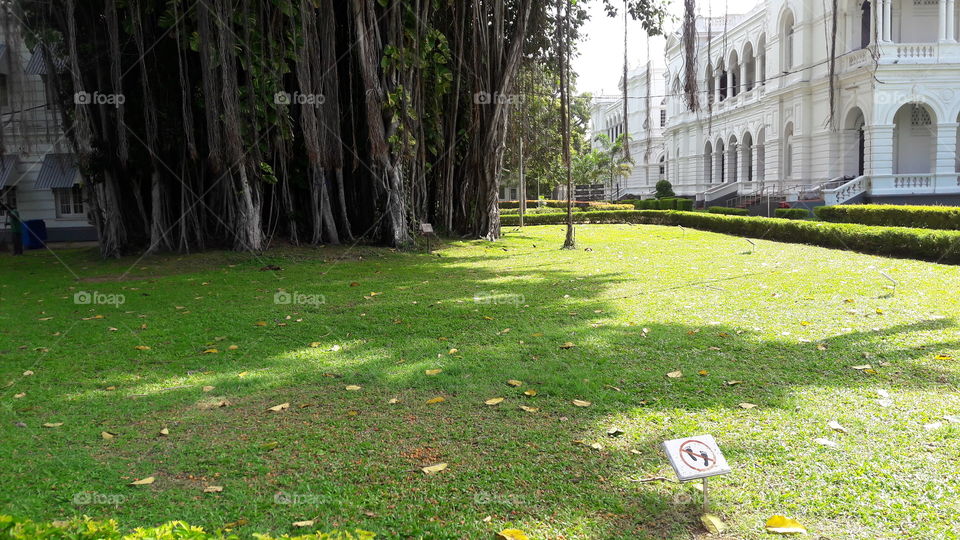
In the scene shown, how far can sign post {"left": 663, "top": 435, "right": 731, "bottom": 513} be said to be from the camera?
2.84 metres

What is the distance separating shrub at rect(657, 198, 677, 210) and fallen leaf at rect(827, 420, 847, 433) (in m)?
30.0

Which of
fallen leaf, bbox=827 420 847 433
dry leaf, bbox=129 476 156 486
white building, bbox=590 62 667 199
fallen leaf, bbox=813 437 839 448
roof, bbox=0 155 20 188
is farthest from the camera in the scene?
white building, bbox=590 62 667 199

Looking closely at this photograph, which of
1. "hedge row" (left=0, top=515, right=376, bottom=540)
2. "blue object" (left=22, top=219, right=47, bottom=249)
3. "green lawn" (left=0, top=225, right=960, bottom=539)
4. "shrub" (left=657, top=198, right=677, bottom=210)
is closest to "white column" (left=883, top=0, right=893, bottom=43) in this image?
"shrub" (left=657, top=198, right=677, bottom=210)

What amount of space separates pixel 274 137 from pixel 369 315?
7.69 metres

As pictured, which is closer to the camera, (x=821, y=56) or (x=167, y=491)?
(x=167, y=491)

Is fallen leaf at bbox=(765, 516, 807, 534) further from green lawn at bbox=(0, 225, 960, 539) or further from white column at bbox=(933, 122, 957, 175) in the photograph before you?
white column at bbox=(933, 122, 957, 175)

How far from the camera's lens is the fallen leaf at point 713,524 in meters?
2.86

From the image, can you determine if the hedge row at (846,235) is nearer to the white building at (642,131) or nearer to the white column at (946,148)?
the white column at (946,148)

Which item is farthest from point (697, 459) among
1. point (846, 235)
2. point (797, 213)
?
point (797, 213)

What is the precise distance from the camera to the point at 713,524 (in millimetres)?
2885

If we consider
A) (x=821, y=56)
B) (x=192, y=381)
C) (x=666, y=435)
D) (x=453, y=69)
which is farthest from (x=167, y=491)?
(x=821, y=56)

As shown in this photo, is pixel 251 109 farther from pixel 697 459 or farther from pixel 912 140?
pixel 912 140

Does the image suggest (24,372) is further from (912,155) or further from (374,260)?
(912,155)

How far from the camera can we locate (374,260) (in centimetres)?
1316
